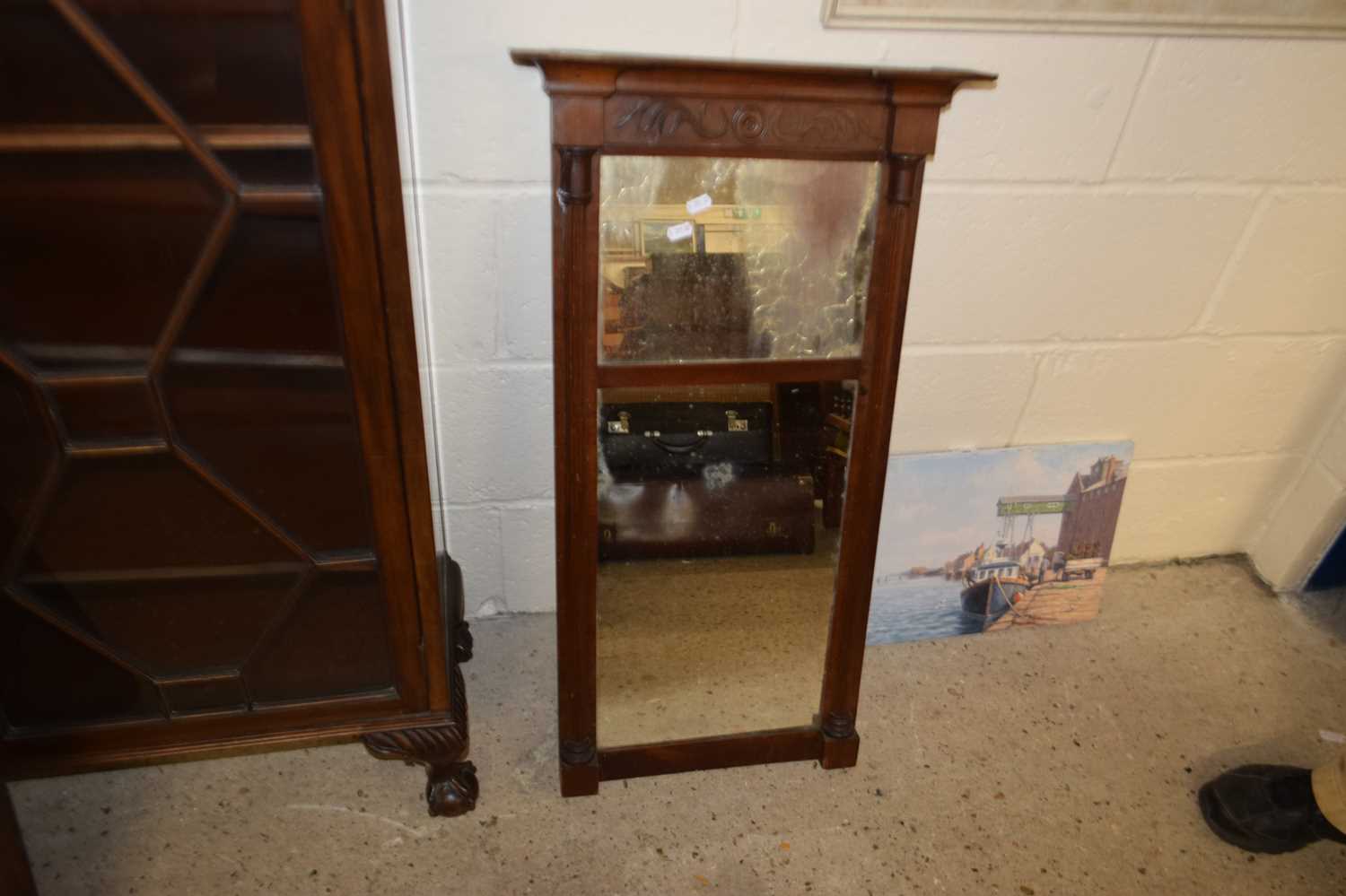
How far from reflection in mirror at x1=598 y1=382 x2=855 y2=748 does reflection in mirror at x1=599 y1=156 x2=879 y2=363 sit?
0.08 metres

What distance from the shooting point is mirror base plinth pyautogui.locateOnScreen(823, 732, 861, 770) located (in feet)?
4.68

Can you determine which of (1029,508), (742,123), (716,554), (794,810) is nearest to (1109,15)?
(742,123)

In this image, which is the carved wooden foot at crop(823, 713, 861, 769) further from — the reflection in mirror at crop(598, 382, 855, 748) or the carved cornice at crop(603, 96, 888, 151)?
the carved cornice at crop(603, 96, 888, 151)

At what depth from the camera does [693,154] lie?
1.10 metres

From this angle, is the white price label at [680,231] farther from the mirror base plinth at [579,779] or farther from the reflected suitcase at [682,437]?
the mirror base plinth at [579,779]

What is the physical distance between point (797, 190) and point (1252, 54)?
81 cm

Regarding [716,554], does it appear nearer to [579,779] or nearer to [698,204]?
[579,779]

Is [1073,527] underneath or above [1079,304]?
underneath

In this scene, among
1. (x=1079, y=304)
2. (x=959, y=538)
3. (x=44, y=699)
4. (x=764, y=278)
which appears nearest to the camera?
(x=44, y=699)

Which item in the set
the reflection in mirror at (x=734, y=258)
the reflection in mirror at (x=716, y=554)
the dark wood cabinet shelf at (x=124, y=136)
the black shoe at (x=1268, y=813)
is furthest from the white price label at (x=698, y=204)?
the black shoe at (x=1268, y=813)

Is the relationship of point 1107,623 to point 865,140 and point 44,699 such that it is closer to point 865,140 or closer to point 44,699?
point 865,140

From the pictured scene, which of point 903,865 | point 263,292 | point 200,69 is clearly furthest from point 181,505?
point 903,865

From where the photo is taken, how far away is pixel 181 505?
101 centimetres

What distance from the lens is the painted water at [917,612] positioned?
68.2 inches
